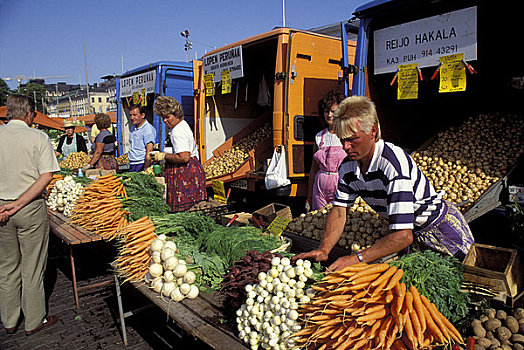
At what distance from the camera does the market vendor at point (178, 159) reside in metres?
4.37

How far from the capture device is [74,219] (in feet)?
15.5

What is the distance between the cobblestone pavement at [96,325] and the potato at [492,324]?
265cm

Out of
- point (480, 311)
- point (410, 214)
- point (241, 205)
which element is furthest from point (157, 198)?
point (480, 311)

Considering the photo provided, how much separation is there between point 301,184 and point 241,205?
195 centimetres

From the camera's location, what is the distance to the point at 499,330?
2059 millimetres

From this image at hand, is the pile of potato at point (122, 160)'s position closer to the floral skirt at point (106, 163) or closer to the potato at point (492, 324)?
the floral skirt at point (106, 163)

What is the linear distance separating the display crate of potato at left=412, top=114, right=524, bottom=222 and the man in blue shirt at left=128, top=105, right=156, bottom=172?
14.1 ft

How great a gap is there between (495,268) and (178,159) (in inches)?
132

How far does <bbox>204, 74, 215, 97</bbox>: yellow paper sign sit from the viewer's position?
6.74 m

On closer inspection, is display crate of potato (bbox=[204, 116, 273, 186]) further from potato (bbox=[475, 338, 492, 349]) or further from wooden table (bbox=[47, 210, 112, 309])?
potato (bbox=[475, 338, 492, 349])

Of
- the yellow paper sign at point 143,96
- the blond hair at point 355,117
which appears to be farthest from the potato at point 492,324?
the yellow paper sign at point 143,96

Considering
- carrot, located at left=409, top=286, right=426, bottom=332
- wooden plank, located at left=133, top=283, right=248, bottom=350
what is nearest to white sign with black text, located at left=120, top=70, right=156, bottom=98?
wooden plank, located at left=133, top=283, right=248, bottom=350

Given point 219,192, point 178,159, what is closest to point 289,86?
point 219,192

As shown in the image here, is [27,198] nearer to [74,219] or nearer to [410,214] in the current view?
[74,219]
